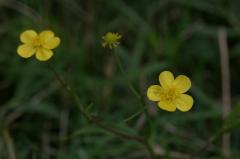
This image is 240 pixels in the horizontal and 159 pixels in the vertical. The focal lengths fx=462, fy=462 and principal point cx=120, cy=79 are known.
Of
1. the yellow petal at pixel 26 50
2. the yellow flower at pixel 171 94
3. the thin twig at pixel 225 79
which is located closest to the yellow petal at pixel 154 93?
the yellow flower at pixel 171 94

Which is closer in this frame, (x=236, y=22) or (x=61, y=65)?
(x=61, y=65)

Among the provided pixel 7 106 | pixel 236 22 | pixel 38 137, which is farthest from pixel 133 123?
pixel 236 22

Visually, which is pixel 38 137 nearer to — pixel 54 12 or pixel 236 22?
pixel 54 12

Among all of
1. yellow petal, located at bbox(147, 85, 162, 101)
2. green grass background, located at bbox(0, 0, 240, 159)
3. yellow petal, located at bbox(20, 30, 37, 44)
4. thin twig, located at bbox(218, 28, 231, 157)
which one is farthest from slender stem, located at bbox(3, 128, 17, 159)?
thin twig, located at bbox(218, 28, 231, 157)

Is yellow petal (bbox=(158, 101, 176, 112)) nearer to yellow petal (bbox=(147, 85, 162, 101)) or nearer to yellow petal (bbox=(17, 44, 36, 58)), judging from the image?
yellow petal (bbox=(147, 85, 162, 101))

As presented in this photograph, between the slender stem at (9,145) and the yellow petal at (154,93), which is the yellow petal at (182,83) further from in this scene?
the slender stem at (9,145)

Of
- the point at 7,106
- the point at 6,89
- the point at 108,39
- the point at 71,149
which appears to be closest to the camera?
the point at 108,39
